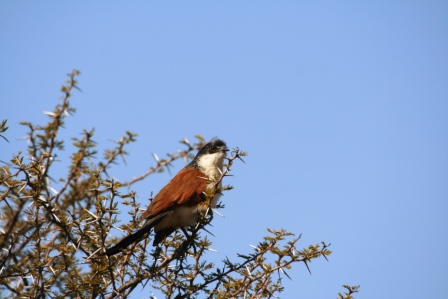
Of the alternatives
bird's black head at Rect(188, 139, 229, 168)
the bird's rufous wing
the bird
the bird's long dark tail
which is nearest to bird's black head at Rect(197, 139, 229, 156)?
bird's black head at Rect(188, 139, 229, 168)

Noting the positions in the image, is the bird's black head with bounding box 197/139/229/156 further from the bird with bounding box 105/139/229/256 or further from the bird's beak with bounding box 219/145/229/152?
the bird with bounding box 105/139/229/256

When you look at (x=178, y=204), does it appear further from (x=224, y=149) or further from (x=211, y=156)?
(x=224, y=149)

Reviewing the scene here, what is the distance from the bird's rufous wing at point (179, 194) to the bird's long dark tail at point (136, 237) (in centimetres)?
5

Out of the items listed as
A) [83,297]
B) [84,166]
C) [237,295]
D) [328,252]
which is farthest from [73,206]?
[328,252]

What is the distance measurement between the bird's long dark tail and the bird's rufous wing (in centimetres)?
5

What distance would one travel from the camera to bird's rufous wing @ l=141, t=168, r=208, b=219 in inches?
185

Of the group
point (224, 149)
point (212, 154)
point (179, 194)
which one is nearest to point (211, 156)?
point (212, 154)

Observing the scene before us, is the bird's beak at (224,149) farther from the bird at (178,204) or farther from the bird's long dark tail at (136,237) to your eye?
the bird's long dark tail at (136,237)

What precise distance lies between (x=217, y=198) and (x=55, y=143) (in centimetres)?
139

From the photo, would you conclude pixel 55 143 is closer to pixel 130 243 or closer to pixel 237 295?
pixel 130 243

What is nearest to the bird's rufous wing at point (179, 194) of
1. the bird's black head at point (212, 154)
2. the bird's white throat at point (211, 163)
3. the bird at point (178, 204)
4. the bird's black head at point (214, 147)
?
the bird at point (178, 204)

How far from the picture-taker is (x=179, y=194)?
4867 millimetres

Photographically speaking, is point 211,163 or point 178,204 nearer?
point 178,204

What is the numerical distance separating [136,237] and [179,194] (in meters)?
0.74
